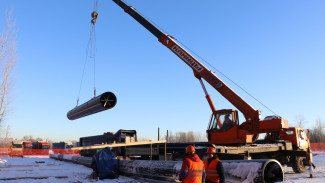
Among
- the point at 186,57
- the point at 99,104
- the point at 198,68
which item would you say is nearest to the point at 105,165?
the point at 99,104

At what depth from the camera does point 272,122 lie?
13.6 m

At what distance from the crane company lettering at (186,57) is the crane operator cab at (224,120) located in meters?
3.34

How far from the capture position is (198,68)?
1606cm

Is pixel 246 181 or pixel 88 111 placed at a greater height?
pixel 88 111

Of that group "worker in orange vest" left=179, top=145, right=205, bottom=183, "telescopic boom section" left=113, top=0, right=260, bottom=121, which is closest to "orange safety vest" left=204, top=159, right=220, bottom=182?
"worker in orange vest" left=179, top=145, right=205, bottom=183

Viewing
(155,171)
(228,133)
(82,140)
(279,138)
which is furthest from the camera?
(82,140)

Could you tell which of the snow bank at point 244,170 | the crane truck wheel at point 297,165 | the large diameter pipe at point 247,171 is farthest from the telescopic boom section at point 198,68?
the snow bank at point 244,170

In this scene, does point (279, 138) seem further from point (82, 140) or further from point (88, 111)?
point (82, 140)

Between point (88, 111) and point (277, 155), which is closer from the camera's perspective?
point (88, 111)

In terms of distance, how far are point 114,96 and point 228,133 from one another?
590 cm

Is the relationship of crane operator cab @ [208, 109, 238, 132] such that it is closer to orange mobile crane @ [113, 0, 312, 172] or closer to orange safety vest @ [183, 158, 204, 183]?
orange mobile crane @ [113, 0, 312, 172]

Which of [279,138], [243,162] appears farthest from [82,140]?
[243,162]

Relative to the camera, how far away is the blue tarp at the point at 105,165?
11.4 meters

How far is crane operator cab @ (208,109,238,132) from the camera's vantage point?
13453 mm
